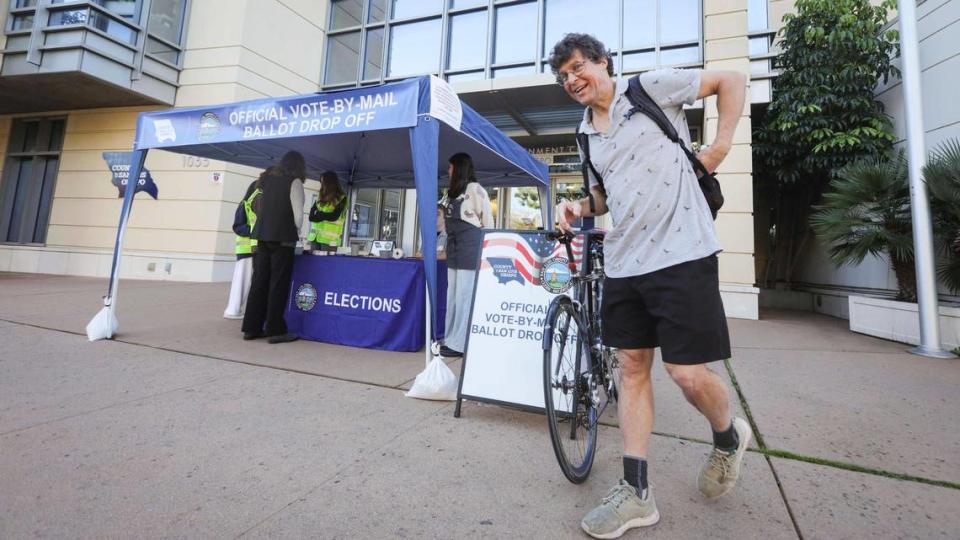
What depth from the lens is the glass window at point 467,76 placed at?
33.6 feet

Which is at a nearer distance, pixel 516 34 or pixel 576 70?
pixel 576 70

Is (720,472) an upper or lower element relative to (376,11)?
lower

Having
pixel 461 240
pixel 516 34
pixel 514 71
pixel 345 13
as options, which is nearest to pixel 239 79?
pixel 345 13

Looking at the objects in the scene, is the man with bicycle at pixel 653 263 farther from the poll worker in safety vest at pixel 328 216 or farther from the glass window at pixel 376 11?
the glass window at pixel 376 11

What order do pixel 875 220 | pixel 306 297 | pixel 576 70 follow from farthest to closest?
pixel 875 220 → pixel 306 297 → pixel 576 70

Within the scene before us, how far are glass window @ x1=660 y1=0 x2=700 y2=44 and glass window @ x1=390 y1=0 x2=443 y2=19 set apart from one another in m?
5.42

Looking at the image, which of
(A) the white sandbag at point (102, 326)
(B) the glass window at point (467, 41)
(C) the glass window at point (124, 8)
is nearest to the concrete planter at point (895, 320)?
(B) the glass window at point (467, 41)

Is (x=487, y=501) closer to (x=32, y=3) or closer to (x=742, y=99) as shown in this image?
(x=742, y=99)

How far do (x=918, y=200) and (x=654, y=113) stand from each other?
5.26m

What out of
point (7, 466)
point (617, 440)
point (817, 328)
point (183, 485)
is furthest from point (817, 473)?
point (817, 328)

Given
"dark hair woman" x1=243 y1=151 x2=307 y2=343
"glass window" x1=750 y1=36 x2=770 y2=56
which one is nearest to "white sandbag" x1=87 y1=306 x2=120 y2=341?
"dark hair woman" x1=243 y1=151 x2=307 y2=343

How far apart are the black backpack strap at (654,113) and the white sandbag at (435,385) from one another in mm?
2001

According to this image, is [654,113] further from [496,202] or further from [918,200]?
[496,202]

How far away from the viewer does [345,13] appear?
12070 mm
